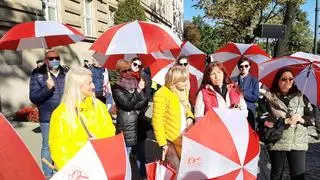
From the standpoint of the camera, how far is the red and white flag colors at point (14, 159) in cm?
227

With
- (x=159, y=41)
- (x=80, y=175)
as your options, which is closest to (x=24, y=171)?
(x=80, y=175)

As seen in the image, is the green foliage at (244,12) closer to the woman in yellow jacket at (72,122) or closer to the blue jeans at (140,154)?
the blue jeans at (140,154)

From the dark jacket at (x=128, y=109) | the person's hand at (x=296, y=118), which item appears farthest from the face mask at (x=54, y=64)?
the person's hand at (x=296, y=118)


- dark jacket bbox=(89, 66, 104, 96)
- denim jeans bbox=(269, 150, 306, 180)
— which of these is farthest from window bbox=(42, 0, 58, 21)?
denim jeans bbox=(269, 150, 306, 180)

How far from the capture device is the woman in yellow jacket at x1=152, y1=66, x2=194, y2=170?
439 cm

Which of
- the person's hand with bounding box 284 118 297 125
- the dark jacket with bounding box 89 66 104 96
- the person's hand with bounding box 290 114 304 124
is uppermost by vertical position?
the person's hand with bounding box 290 114 304 124

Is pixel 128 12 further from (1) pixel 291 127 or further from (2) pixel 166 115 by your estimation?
(1) pixel 291 127

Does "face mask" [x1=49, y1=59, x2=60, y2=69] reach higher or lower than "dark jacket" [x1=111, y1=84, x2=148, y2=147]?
higher

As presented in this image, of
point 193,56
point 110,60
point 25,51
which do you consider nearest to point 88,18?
point 25,51

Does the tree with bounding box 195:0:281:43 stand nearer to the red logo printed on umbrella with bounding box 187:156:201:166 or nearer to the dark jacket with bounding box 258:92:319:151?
the dark jacket with bounding box 258:92:319:151

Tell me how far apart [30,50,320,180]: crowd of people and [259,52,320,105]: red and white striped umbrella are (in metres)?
0.07

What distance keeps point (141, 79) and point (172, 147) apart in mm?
1172

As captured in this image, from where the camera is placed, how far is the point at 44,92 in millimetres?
5293

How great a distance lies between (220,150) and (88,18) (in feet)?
48.6
